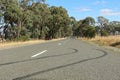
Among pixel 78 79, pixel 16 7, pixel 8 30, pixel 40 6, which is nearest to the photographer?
pixel 78 79

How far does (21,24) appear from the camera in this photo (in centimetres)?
6744

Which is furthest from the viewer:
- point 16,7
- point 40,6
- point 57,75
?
point 40,6

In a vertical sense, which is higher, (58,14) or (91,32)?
(58,14)

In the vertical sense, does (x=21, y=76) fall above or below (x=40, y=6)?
below

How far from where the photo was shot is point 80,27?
587 feet

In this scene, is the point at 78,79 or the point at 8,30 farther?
the point at 8,30

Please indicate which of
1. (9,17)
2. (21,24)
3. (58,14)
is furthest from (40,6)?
(58,14)

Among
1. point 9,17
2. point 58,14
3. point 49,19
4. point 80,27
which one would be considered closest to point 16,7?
point 9,17

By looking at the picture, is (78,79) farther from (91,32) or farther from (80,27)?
(80,27)

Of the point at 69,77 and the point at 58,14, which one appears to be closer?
the point at 69,77

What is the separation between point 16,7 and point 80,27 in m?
120

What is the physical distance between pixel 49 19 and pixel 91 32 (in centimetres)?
1847

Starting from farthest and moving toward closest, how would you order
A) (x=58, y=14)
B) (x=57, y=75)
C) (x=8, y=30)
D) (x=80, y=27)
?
(x=80, y=27)
(x=58, y=14)
(x=8, y=30)
(x=57, y=75)

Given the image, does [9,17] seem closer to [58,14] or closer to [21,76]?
[58,14]
